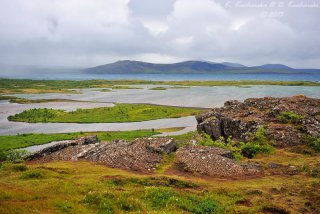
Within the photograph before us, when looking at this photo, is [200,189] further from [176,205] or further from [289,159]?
[289,159]

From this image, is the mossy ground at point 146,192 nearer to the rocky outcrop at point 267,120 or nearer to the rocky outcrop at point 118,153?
the rocky outcrop at point 118,153

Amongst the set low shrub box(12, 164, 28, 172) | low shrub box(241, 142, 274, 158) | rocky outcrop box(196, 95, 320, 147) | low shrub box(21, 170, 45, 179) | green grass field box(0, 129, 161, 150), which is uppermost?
rocky outcrop box(196, 95, 320, 147)

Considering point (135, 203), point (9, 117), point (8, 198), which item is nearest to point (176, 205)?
point (135, 203)

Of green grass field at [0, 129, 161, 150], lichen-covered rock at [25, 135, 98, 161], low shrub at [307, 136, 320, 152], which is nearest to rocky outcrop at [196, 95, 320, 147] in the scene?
low shrub at [307, 136, 320, 152]

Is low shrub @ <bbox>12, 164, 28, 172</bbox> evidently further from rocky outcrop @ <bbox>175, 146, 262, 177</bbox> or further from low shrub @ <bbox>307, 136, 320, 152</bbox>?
low shrub @ <bbox>307, 136, 320, 152</bbox>

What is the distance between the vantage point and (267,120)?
160ft

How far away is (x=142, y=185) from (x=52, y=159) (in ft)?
55.0

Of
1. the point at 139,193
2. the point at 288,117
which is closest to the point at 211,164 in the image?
the point at 139,193

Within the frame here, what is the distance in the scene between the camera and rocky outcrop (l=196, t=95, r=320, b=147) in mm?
42844

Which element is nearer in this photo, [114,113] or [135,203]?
[135,203]

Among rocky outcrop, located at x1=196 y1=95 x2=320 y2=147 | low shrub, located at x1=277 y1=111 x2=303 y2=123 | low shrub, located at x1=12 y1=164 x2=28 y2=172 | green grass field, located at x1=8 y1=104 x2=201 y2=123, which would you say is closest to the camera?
low shrub, located at x1=12 y1=164 x2=28 y2=172

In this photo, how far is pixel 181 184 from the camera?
2525 cm

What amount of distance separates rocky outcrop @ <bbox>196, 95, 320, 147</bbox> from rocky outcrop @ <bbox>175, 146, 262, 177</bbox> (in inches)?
477

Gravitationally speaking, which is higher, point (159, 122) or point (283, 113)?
point (283, 113)
